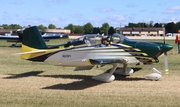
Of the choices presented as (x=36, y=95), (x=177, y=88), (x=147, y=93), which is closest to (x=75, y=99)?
(x=36, y=95)

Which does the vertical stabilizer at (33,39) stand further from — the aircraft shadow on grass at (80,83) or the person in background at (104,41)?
the person in background at (104,41)

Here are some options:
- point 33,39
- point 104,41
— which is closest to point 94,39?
point 104,41

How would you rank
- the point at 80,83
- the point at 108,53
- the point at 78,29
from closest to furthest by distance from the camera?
the point at 80,83 < the point at 108,53 < the point at 78,29

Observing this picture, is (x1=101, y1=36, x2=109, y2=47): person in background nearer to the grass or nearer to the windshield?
the windshield

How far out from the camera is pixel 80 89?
902 cm

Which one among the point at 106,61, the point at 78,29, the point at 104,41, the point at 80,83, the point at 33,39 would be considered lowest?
the point at 78,29

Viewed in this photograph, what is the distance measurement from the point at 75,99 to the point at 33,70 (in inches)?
238

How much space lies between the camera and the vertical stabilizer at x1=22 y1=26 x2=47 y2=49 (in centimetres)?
1223

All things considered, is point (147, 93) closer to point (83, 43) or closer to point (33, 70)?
point (83, 43)

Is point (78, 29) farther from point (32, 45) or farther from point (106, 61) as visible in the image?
point (106, 61)

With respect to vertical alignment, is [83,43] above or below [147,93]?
above

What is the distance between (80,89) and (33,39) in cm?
423

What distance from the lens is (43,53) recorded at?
38.8 feet

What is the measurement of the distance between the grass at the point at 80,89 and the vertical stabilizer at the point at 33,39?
1.15 m
